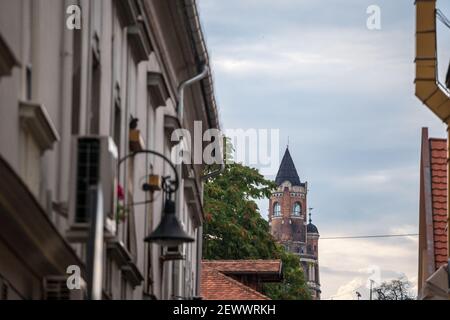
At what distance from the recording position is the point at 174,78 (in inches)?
874

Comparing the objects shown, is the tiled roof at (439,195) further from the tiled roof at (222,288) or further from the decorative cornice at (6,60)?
the decorative cornice at (6,60)

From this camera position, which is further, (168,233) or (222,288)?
(222,288)

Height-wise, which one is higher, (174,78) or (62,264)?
(174,78)

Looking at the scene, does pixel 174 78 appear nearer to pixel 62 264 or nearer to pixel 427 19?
pixel 427 19

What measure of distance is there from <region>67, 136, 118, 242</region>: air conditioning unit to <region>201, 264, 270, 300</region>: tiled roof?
80.8 feet

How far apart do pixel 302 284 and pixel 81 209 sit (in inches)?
1663

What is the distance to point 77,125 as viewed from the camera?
42.1 feet

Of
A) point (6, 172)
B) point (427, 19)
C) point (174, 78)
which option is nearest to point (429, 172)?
point (427, 19)

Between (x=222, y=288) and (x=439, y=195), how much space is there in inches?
315

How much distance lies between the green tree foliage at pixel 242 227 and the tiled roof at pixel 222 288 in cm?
1028

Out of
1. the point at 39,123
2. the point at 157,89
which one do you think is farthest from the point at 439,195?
the point at 39,123

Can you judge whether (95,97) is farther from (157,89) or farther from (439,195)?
(439,195)

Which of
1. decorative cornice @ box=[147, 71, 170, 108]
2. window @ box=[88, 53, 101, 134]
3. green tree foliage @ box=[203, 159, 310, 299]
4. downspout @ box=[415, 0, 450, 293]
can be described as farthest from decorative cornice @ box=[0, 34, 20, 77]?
green tree foliage @ box=[203, 159, 310, 299]

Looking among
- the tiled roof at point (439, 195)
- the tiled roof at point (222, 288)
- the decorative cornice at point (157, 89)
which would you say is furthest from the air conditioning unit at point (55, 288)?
the tiled roof at point (222, 288)
